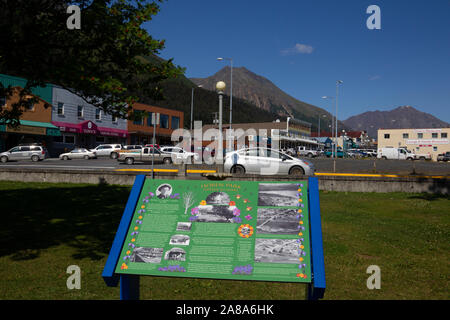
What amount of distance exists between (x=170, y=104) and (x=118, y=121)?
103079 mm

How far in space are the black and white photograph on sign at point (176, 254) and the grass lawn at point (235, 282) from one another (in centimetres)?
209

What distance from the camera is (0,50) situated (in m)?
7.13

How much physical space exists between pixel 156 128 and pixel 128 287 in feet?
179

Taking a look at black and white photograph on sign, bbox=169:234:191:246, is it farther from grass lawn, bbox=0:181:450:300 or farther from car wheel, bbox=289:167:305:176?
car wheel, bbox=289:167:305:176

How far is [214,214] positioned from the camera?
391 cm

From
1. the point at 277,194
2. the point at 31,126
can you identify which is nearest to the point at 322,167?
the point at 277,194

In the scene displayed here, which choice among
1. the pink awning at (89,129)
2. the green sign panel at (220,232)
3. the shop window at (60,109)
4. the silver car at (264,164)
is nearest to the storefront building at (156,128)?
the pink awning at (89,129)

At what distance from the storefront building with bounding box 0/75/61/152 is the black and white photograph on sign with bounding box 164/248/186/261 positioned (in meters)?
35.8

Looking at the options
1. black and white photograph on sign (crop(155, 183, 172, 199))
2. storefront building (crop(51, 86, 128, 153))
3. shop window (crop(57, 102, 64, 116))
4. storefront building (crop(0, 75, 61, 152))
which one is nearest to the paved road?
storefront building (crop(0, 75, 61, 152))

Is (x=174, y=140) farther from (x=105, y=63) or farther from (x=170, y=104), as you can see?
(x=170, y=104)

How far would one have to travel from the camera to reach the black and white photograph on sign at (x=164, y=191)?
4.11 m

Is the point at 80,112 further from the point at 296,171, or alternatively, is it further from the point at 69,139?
the point at 296,171

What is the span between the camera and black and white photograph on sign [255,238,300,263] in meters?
3.44
